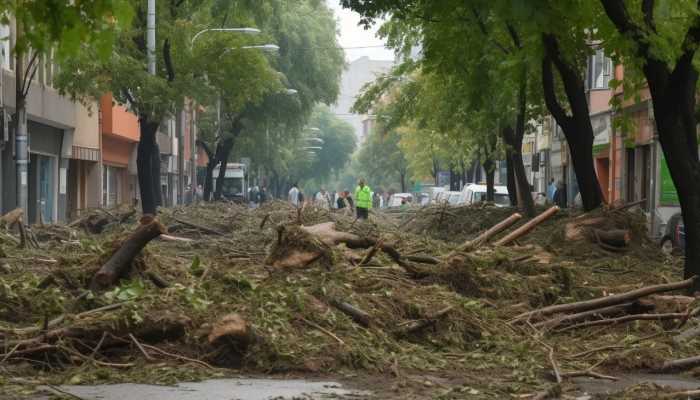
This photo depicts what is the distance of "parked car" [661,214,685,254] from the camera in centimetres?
2630

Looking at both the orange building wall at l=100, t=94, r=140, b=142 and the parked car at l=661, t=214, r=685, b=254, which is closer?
the parked car at l=661, t=214, r=685, b=254

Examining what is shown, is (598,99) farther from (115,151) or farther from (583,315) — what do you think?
(583,315)

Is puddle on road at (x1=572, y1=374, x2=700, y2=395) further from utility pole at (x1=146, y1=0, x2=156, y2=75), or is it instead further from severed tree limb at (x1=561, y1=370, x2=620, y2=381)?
utility pole at (x1=146, y1=0, x2=156, y2=75)

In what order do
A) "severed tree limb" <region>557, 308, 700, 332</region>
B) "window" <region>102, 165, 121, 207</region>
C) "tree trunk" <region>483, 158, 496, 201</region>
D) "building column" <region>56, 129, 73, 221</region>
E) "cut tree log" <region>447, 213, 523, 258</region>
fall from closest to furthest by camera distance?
1. "severed tree limb" <region>557, 308, 700, 332</region>
2. "cut tree log" <region>447, 213, 523, 258</region>
3. "building column" <region>56, 129, 73, 221</region>
4. "tree trunk" <region>483, 158, 496, 201</region>
5. "window" <region>102, 165, 121, 207</region>

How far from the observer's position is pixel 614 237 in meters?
23.1

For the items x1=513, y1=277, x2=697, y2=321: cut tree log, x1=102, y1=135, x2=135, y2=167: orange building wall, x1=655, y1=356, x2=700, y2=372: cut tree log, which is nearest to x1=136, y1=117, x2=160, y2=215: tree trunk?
x1=102, y1=135, x2=135, y2=167: orange building wall

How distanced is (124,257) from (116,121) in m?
42.1

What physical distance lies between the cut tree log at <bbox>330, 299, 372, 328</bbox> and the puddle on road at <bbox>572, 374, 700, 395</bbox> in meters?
1.87

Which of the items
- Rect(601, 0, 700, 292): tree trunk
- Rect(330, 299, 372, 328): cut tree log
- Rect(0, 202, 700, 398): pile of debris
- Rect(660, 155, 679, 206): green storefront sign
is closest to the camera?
Rect(0, 202, 700, 398): pile of debris

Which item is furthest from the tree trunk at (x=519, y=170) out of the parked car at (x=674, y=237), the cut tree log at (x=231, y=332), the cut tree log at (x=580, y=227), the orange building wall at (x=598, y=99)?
the cut tree log at (x=231, y=332)

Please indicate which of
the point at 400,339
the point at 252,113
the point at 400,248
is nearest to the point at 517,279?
the point at 400,248

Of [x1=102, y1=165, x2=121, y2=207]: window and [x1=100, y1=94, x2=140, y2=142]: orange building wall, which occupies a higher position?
[x1=100, y1=94, x2=140, y2=142]: orange building wall

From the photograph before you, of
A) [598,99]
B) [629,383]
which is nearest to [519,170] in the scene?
[598,99]

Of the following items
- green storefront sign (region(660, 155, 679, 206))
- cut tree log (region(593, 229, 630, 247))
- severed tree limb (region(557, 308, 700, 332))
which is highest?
green storefront sign (region(660, 155, 679, 206))
